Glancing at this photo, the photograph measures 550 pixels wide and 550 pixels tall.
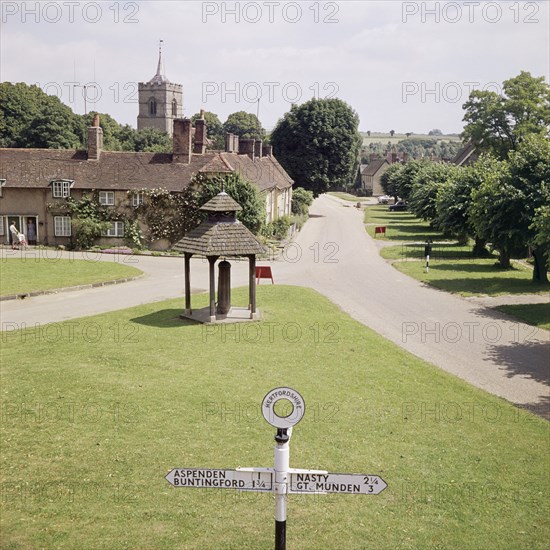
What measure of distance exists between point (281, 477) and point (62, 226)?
4134 cm

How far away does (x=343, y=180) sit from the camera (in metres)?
75.3

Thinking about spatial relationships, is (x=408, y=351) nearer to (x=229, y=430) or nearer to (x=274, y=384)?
(x=274, y=384)

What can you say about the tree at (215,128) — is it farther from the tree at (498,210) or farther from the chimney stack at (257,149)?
the tree at (498,210)

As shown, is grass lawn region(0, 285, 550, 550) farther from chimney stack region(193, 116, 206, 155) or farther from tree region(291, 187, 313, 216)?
tree region(291, 187, 313, 216)

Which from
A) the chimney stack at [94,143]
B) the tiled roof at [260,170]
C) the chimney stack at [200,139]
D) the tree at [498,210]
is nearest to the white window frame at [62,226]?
the chimney stack at [94,143]

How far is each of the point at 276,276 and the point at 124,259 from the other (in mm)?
10943

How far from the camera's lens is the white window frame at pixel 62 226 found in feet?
144

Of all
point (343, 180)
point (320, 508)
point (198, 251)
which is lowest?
point (320, 508)

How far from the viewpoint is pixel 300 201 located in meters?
71.1

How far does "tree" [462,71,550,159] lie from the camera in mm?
60481

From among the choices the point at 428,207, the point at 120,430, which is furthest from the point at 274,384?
the point at 428,207

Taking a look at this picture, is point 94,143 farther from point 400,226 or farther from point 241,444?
point 241,444

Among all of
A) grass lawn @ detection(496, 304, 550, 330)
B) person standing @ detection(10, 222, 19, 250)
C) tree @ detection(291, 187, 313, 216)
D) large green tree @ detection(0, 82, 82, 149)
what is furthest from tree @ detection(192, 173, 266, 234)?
large green tree @ detection(0, 82, 82, 149)

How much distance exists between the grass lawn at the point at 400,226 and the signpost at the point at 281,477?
48.4 meters
